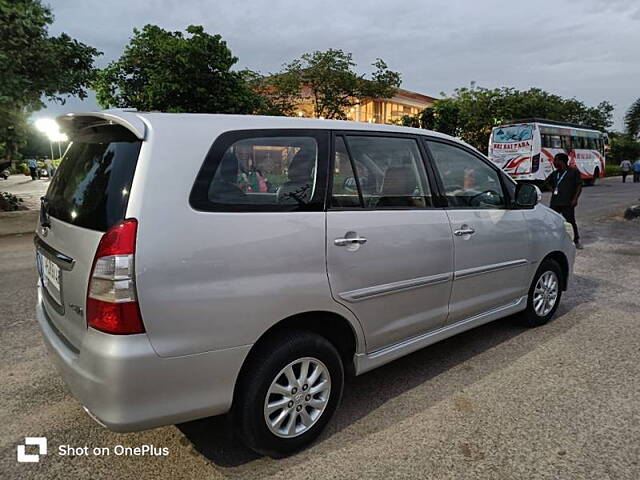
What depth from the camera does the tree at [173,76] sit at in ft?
33.5

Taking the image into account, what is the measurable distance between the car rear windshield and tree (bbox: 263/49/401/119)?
64.2ft

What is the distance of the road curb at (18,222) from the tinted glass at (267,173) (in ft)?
29.5

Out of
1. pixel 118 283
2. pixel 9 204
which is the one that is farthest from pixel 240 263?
pixel 9 204

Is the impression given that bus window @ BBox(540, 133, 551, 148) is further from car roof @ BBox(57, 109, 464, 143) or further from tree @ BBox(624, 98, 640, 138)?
car roof @ BBox(57, 109, 464, 143)

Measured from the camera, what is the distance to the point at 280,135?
236 cm

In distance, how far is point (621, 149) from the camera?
45.9 m

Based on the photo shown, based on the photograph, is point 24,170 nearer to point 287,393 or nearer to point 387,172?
point 387,172

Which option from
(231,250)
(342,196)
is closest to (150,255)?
(231,250)

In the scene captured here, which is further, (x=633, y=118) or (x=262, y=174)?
(x=633, y=118)

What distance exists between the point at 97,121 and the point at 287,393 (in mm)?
1652

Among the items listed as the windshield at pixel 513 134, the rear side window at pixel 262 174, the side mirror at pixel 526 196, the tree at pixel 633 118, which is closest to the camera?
the rear side window at pixel 262 174

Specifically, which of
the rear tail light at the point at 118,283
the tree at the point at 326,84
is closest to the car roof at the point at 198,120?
the rear tail light at the point at 118,283

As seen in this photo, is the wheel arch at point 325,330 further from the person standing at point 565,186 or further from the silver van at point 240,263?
the person standing at point 565,186

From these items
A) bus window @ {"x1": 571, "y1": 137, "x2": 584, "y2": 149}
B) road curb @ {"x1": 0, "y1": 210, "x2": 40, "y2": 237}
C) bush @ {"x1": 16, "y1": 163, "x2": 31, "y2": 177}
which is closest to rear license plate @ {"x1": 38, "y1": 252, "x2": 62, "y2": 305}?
road curb @ {"x1": 0, "y1": 210, "x2": 40, "y2": 237}
